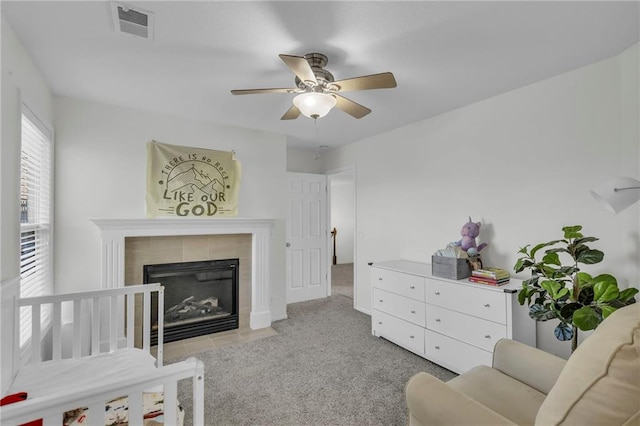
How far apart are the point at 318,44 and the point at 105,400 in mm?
1959

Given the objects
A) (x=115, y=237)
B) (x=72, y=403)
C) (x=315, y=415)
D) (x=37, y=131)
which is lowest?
(x=315, y=415)

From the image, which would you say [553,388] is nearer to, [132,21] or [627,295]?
[627,295]

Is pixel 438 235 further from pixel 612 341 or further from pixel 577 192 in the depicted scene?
pixel 612 341

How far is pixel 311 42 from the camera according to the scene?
1.84 m

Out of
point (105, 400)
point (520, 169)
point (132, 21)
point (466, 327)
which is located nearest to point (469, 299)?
point (466, 327)

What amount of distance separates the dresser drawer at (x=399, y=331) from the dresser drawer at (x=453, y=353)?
0.30ft

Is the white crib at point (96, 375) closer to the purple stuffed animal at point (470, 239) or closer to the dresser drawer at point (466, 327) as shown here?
the dresser drawer at point (466, 327)

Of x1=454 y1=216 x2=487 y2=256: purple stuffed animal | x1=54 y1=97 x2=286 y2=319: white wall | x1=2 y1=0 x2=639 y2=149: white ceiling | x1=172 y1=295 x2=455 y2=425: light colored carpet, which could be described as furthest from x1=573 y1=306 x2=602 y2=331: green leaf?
x1=54 y1=97 x2=286 y2=319: white wall

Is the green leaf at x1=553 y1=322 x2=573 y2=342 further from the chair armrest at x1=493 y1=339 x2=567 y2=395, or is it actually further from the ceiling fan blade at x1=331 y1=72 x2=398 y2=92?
the ceiling fan blade at x1=331 y1=72 x2=398 y2=92

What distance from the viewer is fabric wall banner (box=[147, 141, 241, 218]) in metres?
3.15

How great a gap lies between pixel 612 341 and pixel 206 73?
261cm

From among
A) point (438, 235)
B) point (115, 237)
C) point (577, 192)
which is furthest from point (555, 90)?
point (115, 237)

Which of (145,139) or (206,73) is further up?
(206,73)

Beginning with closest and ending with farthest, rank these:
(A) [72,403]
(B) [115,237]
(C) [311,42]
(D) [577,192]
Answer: (A) [72,403] → (C) [311,42] → (D) [577,192] → (B) [115,237]
